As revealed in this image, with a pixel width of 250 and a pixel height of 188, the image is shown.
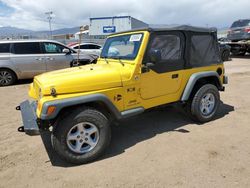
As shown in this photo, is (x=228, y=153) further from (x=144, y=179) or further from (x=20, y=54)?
(x=20, y=54)

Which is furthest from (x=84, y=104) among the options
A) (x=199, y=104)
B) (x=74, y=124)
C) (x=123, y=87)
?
(x=199, y=104)

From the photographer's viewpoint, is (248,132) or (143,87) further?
(248,132)

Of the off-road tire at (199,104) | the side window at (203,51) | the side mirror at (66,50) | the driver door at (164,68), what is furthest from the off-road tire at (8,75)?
the side window at (203,51)

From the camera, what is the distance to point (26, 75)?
1004 cm

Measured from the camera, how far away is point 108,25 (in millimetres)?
37875

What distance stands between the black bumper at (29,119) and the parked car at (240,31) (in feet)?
51.1

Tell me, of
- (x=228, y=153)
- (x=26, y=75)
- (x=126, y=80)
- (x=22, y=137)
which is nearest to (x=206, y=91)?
(x=228, y=153)

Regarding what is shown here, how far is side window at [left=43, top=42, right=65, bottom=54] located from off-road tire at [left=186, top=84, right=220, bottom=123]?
22.6 feet

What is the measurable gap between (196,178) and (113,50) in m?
2.74

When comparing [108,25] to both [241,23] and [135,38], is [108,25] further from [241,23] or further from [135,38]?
[135,38]

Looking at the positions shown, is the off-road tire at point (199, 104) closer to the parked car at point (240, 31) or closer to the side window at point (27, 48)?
the side window at point (27, 48)

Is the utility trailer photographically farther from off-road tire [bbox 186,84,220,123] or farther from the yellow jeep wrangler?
off-road tire [bbox 186,84,220,123]

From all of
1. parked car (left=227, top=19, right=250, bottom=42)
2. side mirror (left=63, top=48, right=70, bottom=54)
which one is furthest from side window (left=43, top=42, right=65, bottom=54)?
parked car (left=227, top=19, right=250, bottom=42)

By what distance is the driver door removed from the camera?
4.27 meters
